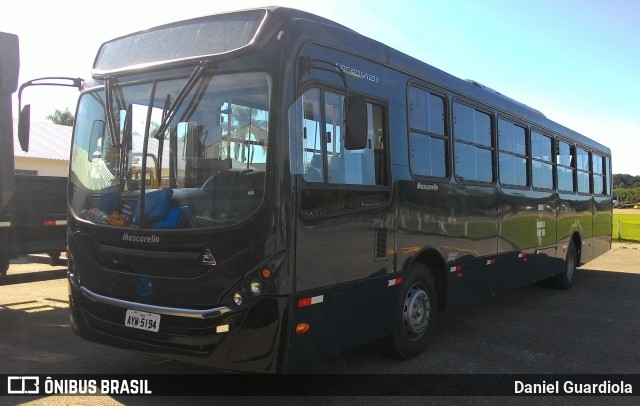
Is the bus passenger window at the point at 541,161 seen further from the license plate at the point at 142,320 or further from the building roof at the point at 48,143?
the building roof at the point at 48,143

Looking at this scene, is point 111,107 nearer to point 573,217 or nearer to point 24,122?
point 24,122

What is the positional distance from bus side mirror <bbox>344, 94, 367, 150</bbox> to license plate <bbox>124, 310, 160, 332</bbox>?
192 cm

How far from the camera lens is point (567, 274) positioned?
10.3m

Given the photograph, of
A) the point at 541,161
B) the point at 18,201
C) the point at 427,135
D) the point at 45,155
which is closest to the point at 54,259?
the point at 18,201

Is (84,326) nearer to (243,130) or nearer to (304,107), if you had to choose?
(243,130)

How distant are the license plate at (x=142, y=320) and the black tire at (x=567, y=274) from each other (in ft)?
27.5

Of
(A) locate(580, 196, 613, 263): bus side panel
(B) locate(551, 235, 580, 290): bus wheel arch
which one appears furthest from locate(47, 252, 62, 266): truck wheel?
(A) locate(580, 196, 613, 263): bus side panel

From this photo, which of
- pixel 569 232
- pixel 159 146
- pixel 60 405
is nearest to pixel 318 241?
pixel 159 146

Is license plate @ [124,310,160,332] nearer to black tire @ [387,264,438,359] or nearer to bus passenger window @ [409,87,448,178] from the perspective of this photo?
black tire @ [387,264,438,359]

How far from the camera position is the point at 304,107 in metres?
4.04

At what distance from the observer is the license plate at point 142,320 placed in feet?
12.9

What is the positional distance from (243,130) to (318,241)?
3.30ft

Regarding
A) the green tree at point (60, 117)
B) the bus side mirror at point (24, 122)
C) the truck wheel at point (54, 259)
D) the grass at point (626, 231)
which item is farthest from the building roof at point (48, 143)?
the green tree at point (60, 117)

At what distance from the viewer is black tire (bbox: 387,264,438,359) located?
5223 mm
